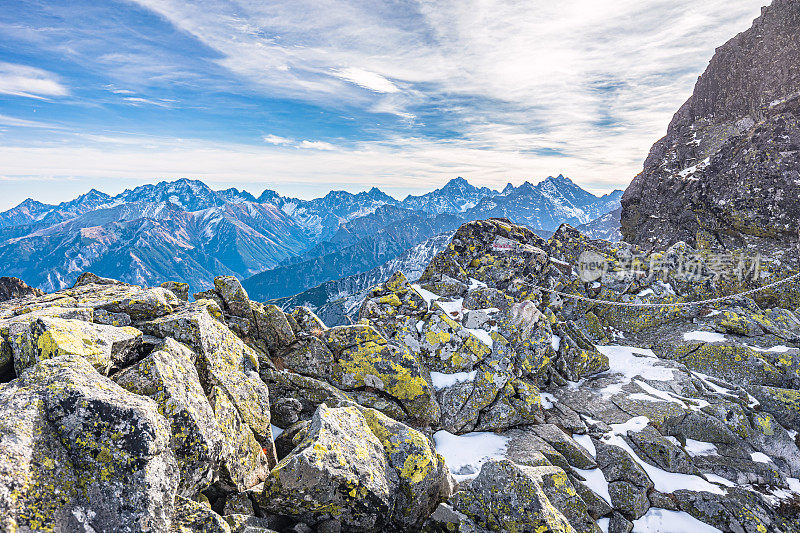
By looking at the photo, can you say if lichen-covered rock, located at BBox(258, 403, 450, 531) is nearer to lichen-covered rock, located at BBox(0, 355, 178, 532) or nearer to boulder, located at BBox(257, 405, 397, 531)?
boulder, located at BBox(257, 405, 397, 531)

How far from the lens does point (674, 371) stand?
75.4 ft

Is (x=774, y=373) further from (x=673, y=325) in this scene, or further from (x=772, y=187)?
(x=772, y=187)

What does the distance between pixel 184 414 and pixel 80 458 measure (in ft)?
6.53

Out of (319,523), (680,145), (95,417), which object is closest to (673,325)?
(319,523)

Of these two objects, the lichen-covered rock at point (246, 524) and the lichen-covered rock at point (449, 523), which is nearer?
the lichen-covered rock at point (246, 524)

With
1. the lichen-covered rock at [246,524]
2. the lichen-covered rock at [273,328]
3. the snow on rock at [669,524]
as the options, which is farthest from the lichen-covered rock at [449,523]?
the lichen-covered rock at [273,328]

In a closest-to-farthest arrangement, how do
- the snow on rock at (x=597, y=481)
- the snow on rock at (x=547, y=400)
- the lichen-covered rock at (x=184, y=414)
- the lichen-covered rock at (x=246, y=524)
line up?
the lichen-covered rock at (x=246, y=524) → the lichen-covered rock at (x=184, y=414) → the snow on rock at (x=597, y=481) → the snow on rock at (x=547, y=400)

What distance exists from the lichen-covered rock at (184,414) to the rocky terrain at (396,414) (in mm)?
45

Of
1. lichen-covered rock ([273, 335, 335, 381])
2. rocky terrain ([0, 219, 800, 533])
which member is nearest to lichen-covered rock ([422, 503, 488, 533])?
rocky terrain ([0, 219, 800, 533])

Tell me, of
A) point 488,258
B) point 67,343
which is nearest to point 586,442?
point 67,343

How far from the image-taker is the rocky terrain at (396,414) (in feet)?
21.8

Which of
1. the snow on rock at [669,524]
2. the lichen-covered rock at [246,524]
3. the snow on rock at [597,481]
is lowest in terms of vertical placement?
the snow on rock at [669,524]

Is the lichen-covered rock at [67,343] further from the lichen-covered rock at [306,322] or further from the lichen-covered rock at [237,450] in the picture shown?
the lichen-covered rock at [306,322]

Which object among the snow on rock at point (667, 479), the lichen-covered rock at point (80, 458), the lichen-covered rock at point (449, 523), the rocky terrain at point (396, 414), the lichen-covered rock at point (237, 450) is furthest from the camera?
the snow on rock at point (667, 479)
